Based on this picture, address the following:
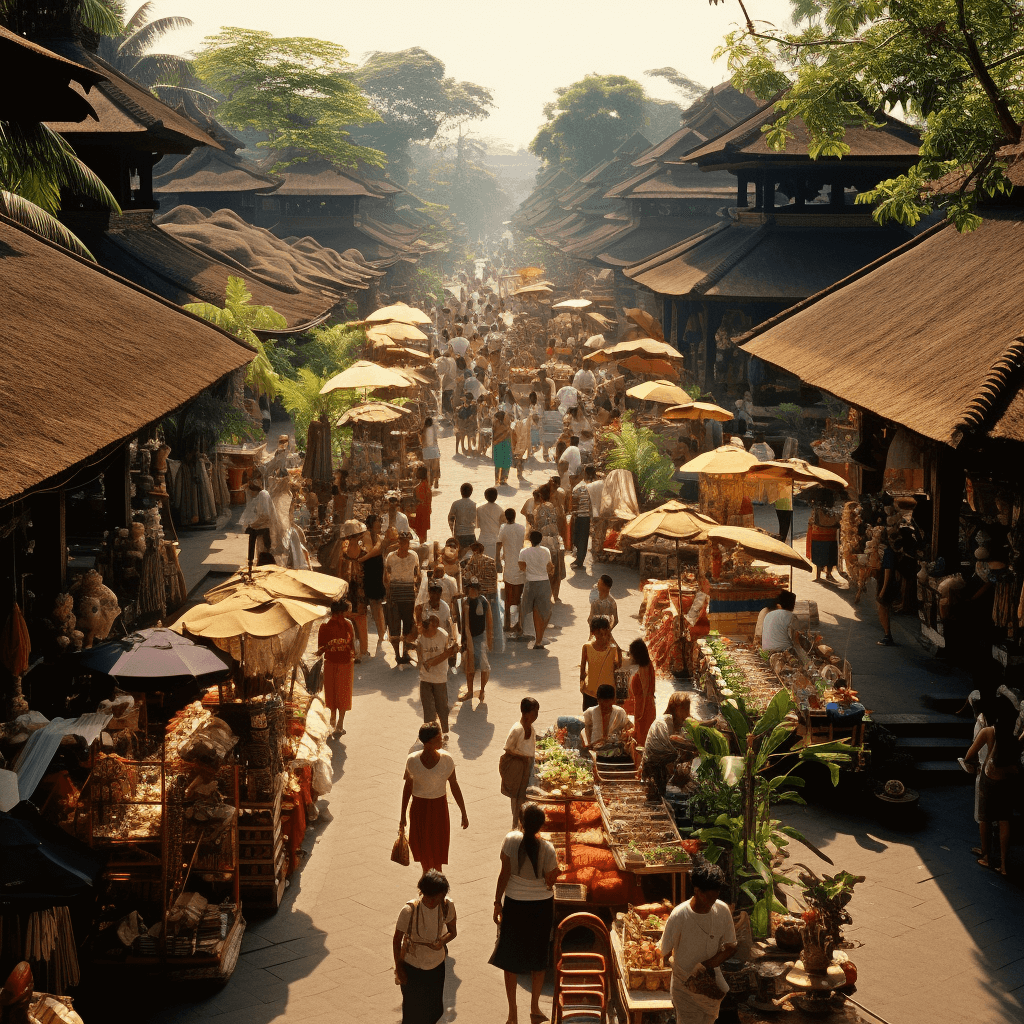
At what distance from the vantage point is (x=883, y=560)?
15.7 metres

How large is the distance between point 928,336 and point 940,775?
5.14 metres

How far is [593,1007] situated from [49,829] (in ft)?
11.6

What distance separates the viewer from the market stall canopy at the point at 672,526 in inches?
559

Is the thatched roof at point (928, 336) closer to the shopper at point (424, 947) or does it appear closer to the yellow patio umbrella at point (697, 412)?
the yellow patio umbrella at point (697, 412)

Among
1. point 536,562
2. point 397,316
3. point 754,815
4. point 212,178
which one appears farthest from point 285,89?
point 754,815

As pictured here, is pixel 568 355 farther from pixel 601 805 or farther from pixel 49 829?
pixel 49 829

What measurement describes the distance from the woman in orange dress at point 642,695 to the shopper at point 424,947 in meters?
4.29

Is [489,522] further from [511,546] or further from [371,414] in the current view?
[371,414]

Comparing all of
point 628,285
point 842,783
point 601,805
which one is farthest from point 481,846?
point 628,285

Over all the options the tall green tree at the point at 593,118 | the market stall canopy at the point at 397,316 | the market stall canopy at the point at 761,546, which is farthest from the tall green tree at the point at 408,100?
the market stall canopy at the point at 761,546

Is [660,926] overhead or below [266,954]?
overhead

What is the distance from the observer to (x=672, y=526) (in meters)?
14.3

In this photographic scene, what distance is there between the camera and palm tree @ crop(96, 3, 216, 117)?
63188 millimetres

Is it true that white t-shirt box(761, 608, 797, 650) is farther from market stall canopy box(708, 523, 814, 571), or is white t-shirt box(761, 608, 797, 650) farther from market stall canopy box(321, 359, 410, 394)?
market stall canopy box(321, 359, 410, 394)
